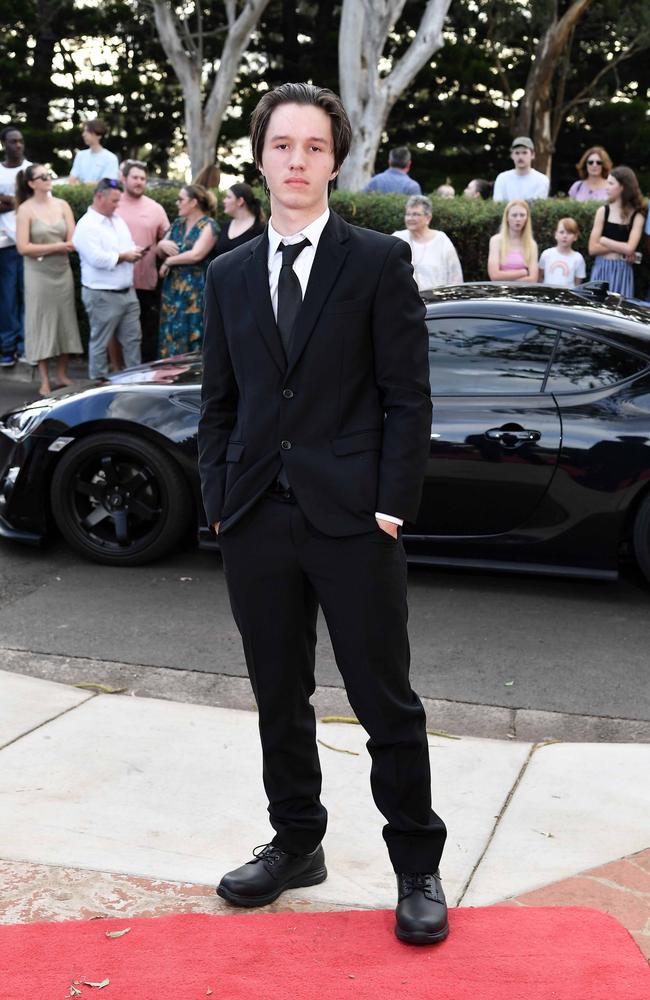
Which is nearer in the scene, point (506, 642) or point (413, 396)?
point (413, 396)

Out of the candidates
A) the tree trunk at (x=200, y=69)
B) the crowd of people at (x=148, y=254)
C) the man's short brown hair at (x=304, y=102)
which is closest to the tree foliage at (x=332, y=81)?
the tree trunk at (x=200, y=69)

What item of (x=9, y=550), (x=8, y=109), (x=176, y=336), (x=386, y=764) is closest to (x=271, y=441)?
(x=386, y=764)

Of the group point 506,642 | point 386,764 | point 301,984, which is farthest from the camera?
point 506,642

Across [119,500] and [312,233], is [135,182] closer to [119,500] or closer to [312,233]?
[119,500]

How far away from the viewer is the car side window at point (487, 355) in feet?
19.0

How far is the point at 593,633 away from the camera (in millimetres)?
5461

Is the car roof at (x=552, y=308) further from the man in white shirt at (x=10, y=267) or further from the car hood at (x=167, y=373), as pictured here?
the man in white shirt at (x=10, y=267)

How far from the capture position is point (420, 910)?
3.02 m

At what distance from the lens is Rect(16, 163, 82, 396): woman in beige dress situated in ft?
33.9

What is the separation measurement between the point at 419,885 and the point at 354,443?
1110 mm

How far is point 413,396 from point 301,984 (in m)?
1.38

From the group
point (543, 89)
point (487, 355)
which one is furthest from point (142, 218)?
point (543, 89)

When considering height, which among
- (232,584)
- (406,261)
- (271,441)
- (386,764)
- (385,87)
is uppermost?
(385,87)

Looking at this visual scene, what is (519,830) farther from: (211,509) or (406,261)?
(406,261)
